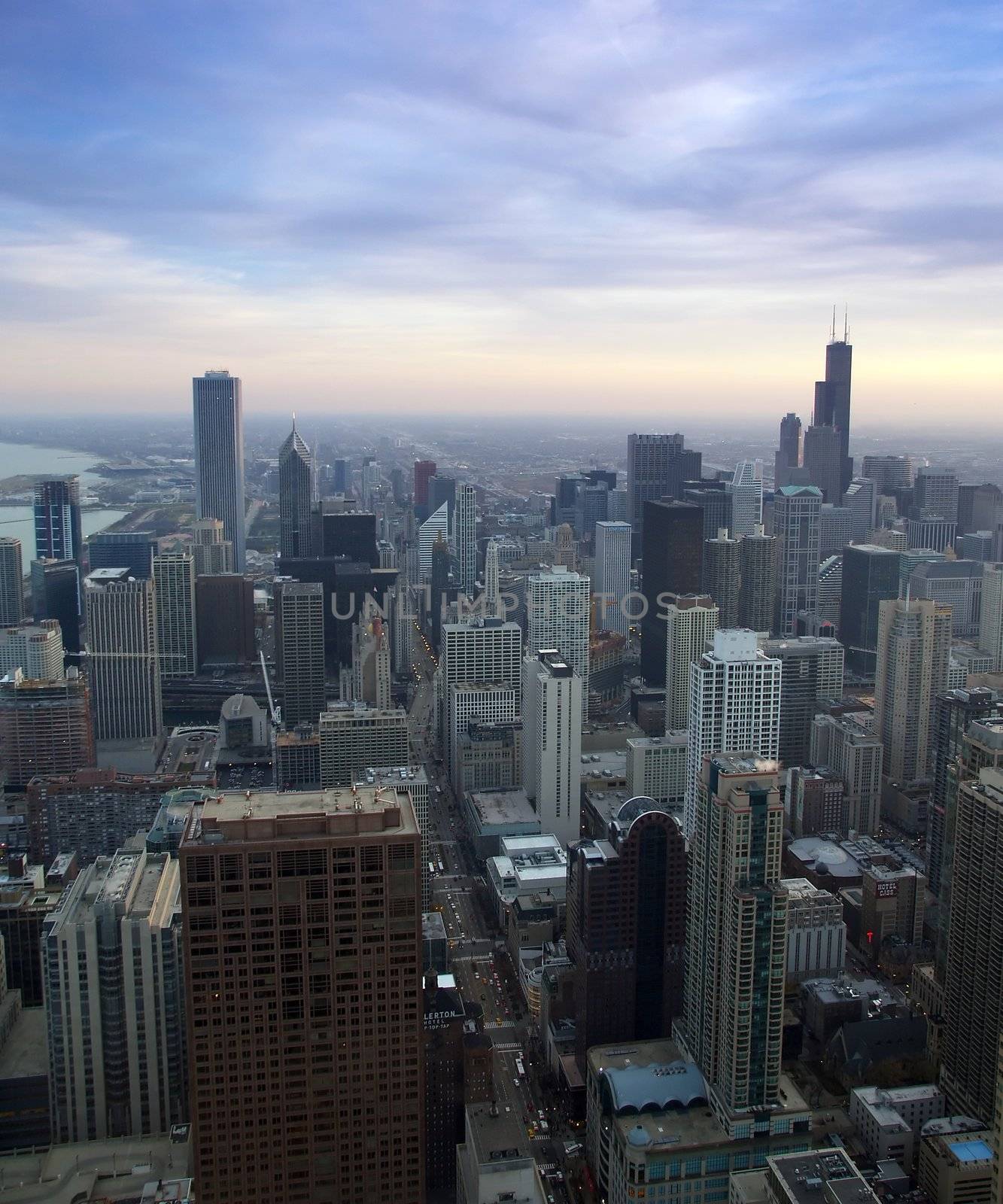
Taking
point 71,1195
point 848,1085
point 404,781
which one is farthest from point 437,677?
point 71,1195

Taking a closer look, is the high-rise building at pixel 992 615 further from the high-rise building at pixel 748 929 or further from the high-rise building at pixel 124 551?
the high-rise building at pixel 124 551

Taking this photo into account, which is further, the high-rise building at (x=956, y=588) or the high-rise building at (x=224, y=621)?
the high-rise building at (x=224, y=621)

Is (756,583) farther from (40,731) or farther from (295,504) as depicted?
(40,731)

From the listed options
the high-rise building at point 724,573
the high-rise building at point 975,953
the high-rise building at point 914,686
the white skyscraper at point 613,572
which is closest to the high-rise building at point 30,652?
the white skyscraper at point 613,572

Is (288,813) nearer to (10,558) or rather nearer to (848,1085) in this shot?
(848,1085)

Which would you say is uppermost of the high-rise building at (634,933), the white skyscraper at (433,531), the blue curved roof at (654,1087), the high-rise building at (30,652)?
the white skyscraper at (433,531)

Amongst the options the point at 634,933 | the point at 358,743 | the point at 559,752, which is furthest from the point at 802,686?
the point at 634,933

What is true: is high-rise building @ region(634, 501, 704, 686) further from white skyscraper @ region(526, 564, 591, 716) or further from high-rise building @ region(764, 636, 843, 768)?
high-rise building @ region(764, 636, 843, 768)

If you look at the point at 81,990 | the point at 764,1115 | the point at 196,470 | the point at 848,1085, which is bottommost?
the point at 848,1085
